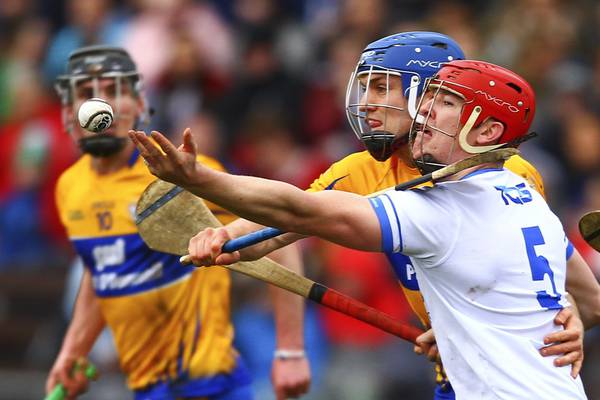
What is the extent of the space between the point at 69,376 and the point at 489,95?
2.87 metres

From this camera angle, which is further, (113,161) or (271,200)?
(113,161)

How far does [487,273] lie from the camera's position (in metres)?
3.87

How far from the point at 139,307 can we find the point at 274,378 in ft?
2.31

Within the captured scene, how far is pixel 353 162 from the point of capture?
4.80 meters

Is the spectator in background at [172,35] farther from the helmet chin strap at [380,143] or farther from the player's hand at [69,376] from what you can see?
the helmet chin strap at [380,143]

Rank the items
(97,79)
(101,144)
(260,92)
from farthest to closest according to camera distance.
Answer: (260,92) < (97,79) < (101,144)

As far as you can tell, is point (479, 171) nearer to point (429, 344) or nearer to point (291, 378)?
point (429, 344)

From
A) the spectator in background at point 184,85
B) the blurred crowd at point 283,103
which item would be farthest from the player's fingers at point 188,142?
the spectator in background at point 184,85

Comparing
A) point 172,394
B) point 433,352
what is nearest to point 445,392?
point 433,352

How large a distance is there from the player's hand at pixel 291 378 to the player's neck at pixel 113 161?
1.19 meters

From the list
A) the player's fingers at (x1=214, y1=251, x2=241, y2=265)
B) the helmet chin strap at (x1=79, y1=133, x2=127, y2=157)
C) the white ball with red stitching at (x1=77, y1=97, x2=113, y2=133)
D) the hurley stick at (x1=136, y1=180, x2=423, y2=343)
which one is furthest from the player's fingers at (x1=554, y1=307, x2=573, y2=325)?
the helmet chin strap at (x1=79, y1=133, x2=127, y2=157)

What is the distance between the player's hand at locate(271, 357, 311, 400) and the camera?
5469mm

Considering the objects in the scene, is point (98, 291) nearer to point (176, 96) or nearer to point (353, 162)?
point (353, 162)

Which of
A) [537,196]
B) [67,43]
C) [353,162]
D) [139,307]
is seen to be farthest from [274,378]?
[67,43]
